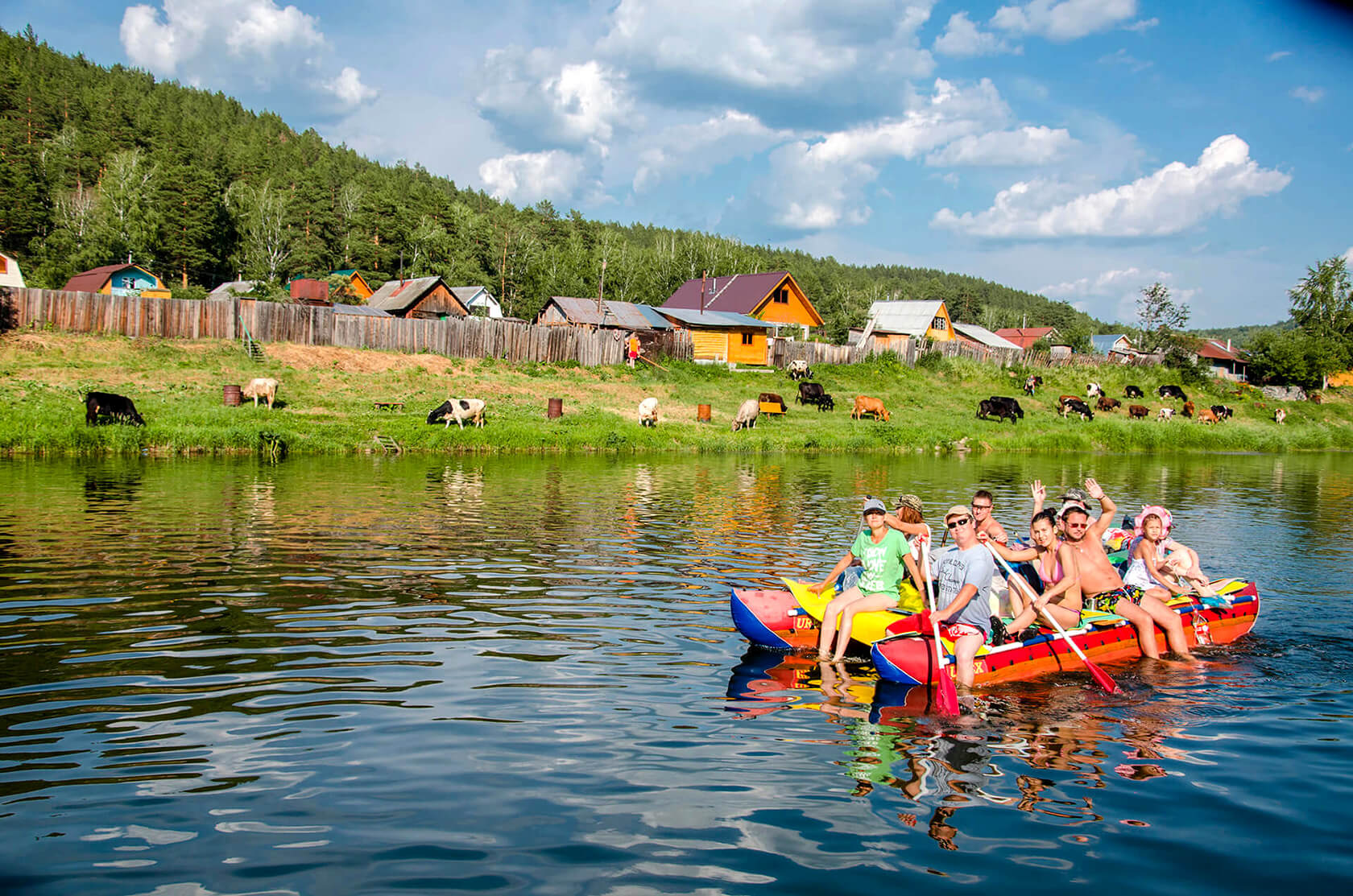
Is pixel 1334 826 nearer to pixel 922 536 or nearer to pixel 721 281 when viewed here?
pixel 922 536

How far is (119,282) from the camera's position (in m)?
67.8

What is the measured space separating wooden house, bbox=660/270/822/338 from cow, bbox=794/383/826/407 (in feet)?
Answer: 49.6

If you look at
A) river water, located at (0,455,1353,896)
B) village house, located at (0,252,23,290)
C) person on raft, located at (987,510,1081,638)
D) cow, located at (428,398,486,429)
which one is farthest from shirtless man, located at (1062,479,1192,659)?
village house, located at (0,252,23,290)

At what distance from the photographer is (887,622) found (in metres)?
10.5

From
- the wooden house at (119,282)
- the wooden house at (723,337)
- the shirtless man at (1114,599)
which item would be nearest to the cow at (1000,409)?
the wooden house at (723,337)

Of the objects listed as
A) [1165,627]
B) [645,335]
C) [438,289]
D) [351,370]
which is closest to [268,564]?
[1165,627]

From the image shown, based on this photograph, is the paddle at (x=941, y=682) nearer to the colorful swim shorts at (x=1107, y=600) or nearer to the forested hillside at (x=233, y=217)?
the colorful swim shorts at (x=1107, y=600)

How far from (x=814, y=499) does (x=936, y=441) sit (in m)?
19.6

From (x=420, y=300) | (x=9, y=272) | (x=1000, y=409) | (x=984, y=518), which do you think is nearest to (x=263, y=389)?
(x=984, y=518)

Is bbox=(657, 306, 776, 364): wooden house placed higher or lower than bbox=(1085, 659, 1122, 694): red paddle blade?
higher

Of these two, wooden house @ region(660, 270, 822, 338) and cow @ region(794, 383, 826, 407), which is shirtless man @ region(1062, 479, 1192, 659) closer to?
cow @ region(794, 383, 826, 407)

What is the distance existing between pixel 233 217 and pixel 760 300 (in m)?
57.0

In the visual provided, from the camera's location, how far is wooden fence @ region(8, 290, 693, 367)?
4000 centimetres

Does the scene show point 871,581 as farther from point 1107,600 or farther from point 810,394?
point 810,394
